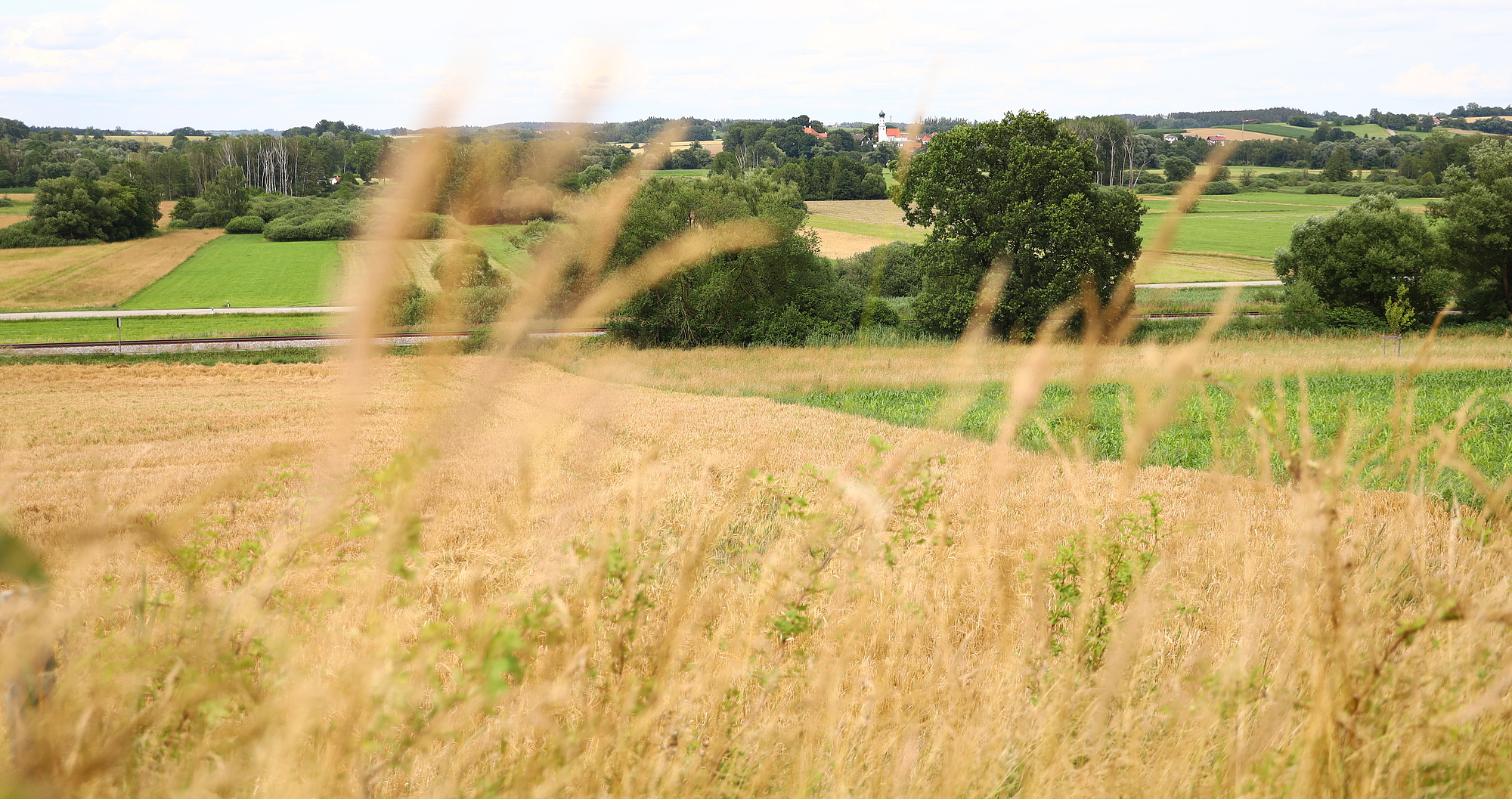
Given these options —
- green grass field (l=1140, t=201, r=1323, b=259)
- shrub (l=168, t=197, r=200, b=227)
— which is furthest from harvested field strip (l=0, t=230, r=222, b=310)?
green grass field (l=1140, t=201, r=1323, b=259)

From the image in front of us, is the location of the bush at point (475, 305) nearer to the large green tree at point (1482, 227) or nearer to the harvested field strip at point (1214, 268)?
the large green tree at point (1482, 227)

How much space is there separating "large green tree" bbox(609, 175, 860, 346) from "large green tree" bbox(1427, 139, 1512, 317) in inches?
1070

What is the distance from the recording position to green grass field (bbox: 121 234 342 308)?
46641 millimetres

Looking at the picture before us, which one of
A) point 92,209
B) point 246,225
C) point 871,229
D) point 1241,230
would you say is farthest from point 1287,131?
point 92,209

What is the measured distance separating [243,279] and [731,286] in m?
31.9

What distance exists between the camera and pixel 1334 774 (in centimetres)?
159

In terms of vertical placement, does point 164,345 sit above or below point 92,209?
below

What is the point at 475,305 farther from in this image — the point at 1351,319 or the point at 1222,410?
the point at 1351,319

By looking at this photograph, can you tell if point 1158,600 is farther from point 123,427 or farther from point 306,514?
point 123,427

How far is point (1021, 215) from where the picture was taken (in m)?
33.9

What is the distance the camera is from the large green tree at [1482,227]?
39.4 metres

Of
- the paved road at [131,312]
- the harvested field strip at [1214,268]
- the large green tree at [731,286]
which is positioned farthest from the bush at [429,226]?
the harvested field strip at [1214,268]

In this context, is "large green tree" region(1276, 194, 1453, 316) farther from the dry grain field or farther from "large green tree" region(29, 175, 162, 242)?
"large green tree" region(29, 175, 162, 242)

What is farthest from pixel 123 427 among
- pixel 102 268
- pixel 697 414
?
pixel 102 268
